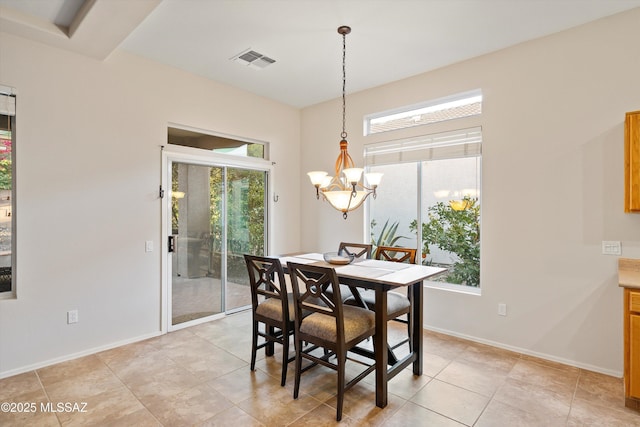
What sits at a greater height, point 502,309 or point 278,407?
point 502,309

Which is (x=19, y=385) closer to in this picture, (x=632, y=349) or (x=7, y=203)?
(x=7, y=203)

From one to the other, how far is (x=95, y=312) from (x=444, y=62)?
460 cm

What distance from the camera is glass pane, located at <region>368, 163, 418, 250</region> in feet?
14.0

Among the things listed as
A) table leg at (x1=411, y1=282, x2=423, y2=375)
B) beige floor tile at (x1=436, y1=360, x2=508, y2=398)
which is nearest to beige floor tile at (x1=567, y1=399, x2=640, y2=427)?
beige floor tile at (x1=436, y1=360, x2=508, y2=398)

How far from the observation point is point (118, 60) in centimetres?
349

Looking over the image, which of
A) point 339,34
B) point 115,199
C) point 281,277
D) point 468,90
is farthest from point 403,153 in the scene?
point 115,199

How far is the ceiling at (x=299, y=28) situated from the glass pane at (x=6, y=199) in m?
0.85

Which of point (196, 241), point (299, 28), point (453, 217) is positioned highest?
point (299, 28)

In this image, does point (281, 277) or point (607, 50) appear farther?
point (607, 50)

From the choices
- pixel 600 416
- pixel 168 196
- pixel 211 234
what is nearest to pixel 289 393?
pixel 600 416

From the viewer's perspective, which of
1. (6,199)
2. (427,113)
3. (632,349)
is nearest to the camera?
(632,349)

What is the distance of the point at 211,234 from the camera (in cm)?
437

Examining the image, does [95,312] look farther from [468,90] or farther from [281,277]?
[468,90]

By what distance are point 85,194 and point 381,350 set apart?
10.3ft
